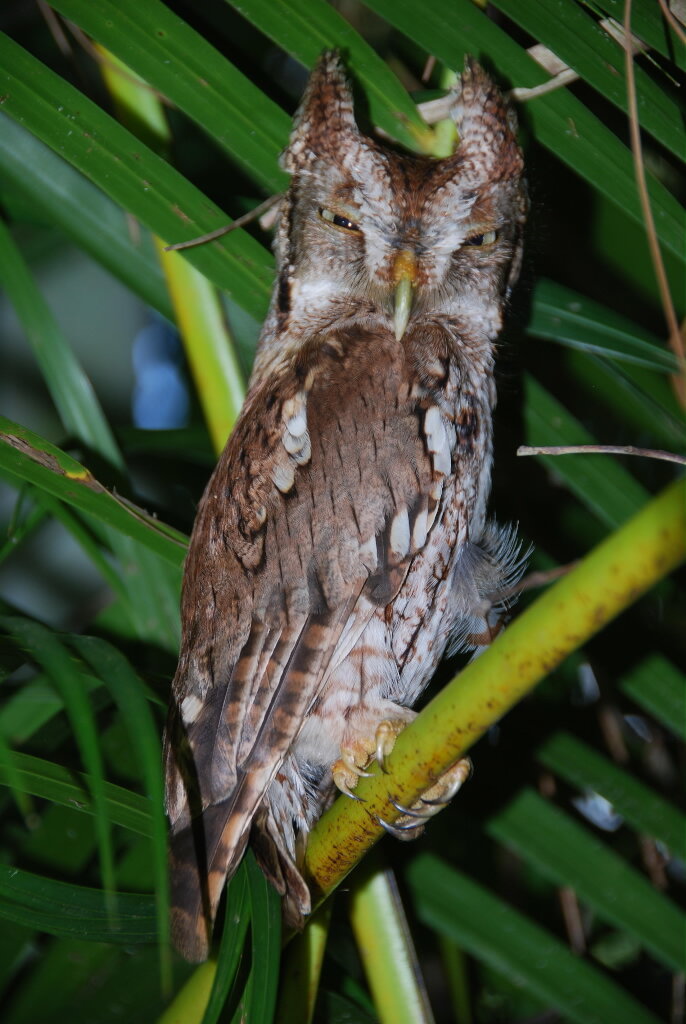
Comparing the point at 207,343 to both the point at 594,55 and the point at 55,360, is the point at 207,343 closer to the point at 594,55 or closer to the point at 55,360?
the point at 55,360

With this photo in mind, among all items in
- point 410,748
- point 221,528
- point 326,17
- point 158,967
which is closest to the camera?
point 410,748

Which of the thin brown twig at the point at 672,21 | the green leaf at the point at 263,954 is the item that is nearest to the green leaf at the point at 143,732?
the green leaf at the point at 263,954

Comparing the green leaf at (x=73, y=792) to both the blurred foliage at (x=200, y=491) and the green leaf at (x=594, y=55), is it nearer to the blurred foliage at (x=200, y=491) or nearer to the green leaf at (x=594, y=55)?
the blurred foliage at (x=200, y=491)

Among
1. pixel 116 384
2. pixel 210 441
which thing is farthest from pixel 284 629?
pixel 116 384

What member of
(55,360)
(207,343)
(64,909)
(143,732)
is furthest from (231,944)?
(207,343)

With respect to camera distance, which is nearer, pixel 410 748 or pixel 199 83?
pixel 410 748

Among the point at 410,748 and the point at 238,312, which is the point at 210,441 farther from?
the point at 410,748
